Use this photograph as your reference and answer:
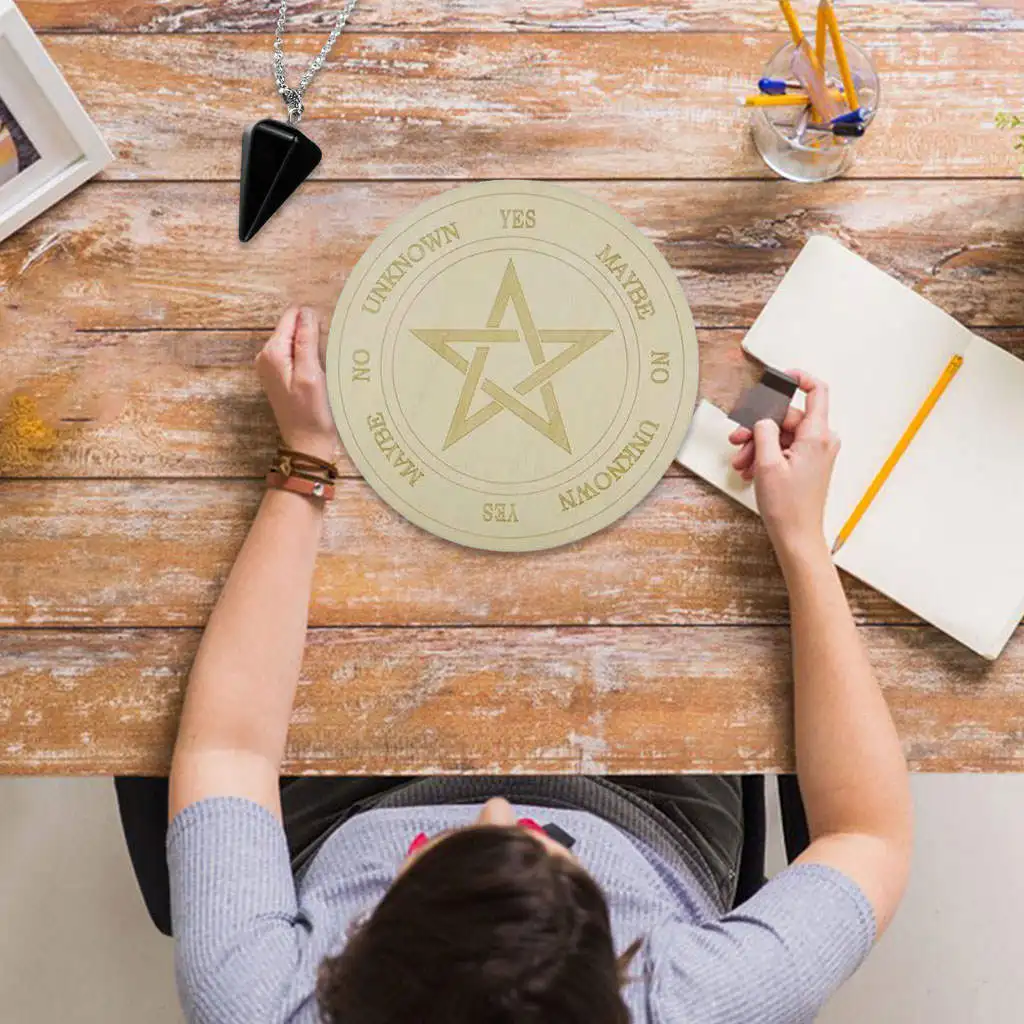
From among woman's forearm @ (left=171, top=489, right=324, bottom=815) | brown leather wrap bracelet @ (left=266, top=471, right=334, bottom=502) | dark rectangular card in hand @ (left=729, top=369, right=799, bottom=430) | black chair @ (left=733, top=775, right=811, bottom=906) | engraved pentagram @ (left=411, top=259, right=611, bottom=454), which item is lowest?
black chair @ (left=733, top=775, right=811, bottom=906)

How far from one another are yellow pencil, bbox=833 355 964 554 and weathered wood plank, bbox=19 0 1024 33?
1.06 feet

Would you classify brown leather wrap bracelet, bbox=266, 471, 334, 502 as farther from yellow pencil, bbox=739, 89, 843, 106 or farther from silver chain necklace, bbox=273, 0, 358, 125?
yellow pencil, bbox=739, 89, 843, 106

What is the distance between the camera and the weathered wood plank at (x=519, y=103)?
86cm

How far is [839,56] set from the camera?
0.78 metres

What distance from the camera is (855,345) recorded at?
847mm

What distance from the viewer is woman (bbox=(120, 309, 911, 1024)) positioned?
61 centimetres

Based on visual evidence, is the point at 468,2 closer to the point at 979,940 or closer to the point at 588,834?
the point at 588,834

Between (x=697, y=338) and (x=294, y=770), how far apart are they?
505 mm

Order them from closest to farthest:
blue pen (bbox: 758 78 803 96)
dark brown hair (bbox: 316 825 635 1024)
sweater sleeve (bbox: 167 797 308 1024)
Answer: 1. dark brown hair (bbox: 316 825 635 1024)
2. sweater sleeve (bbox: 167 797 308 1024)
3. blue pen (bbox: 758 78 803 96)

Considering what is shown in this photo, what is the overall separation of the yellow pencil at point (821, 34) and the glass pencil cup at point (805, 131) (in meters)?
0.04

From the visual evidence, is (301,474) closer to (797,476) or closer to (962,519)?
(797,476)

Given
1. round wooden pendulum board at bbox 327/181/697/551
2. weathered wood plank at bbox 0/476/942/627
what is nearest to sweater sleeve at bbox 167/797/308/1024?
weathered wood plank at bbox 0/476/942/627

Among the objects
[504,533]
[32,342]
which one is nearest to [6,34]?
[32,342]

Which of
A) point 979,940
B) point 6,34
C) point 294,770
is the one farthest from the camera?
point 979,940
